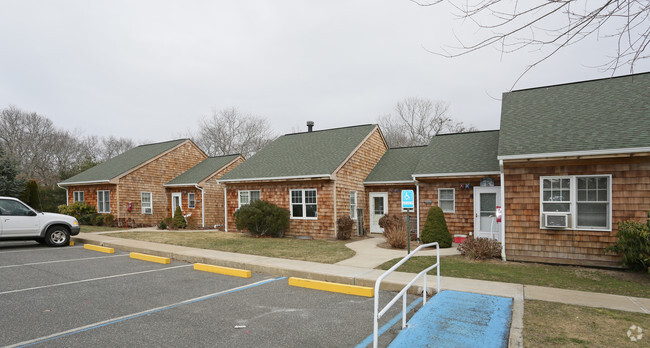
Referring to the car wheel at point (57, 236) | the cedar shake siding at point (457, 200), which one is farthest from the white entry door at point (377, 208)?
the car wheel at point (57, 236)

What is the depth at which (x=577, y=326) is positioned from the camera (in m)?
4.80

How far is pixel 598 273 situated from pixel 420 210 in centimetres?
662

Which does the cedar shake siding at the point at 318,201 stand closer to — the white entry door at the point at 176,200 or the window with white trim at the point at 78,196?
the white entry door at the point at 176,200

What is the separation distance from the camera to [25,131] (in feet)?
144

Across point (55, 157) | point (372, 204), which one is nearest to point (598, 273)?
point (372, 204)

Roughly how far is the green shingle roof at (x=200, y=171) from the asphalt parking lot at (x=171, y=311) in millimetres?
13896

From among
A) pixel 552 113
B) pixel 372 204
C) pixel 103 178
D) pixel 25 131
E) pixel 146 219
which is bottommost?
pixel 146 219

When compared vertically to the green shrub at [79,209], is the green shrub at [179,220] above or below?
below

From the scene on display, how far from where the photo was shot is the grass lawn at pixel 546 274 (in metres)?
7.32

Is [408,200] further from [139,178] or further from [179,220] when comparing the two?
[139,178]

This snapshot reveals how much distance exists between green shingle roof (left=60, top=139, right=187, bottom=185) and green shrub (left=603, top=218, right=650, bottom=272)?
24.2 metres

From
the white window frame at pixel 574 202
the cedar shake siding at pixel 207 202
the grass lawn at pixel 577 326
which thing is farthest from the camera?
the cedar shake siding at pixel 207 202

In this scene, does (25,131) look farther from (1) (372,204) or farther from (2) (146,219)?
(1) (372,204)

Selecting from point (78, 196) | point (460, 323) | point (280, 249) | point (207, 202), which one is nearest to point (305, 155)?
point (280, 249)
